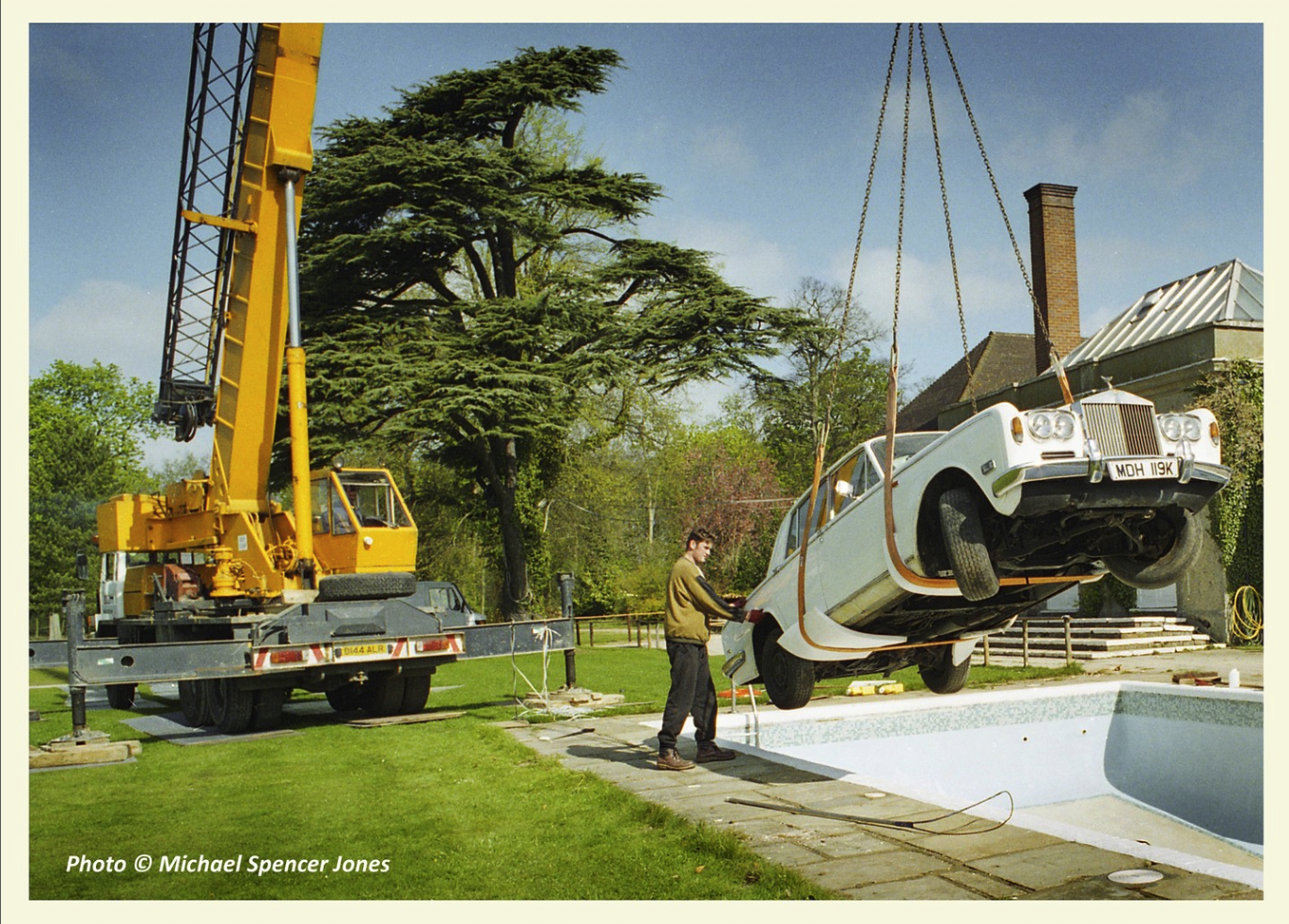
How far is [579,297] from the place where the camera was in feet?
71.6

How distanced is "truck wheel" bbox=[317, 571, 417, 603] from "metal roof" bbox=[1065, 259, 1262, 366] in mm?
13166

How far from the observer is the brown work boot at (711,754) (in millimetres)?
7715

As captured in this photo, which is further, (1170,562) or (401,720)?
(401,720)

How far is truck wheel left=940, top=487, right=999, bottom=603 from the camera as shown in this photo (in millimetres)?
5527

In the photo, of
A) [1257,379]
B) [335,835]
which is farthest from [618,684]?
[1257,379]

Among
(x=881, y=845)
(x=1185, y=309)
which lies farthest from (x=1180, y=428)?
(x=1185, y=309)

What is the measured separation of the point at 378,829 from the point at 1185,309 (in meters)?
18.3

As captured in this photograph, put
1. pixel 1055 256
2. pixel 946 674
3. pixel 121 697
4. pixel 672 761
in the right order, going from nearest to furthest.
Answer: pixel 672 761, pixel 946 674, pixel 121 697, pixel 1055 256

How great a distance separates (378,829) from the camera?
6102 mm

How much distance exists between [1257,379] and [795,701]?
41.6ft

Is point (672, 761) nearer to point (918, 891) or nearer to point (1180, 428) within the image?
point (918, 891)

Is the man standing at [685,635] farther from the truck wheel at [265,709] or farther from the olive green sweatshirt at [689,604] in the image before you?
the truck wheel at [265,709]

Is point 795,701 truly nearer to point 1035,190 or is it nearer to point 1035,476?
point 1035,476

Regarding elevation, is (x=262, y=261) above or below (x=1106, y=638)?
above
